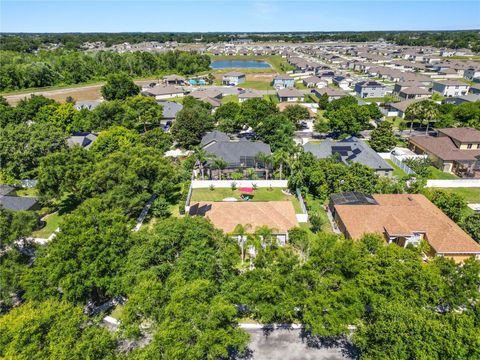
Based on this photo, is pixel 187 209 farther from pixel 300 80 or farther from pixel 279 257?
pixel 300 80

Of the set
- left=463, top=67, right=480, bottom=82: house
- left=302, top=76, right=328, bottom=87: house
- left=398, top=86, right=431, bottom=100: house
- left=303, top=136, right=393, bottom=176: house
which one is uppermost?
left=463, top=67, right=480, bottom=82: house

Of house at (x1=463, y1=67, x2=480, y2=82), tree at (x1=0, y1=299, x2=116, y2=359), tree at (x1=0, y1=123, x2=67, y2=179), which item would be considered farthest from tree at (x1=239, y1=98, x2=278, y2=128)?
house at (x1=463, y1=67, x2=480, y2=82)

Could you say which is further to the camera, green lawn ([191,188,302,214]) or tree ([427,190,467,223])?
green lawn ([191,188,302,214])

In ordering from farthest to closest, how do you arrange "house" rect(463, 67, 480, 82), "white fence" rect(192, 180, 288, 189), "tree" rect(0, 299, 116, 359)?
"house" rect(463, 67, 480, 82) → "white fence" rect(192, 180, 288, 189) → "tree" rect(0, 299, 116, 359)

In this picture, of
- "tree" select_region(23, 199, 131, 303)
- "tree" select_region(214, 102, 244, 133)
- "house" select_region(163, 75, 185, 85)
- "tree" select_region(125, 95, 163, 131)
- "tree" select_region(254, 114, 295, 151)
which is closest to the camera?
"tree" select_region(23, 199, 131, 303)

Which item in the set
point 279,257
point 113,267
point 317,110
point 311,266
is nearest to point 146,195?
point 113,267

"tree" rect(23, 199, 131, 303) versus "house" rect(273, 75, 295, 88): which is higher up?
"house" rect(273, 75, 295, 88)

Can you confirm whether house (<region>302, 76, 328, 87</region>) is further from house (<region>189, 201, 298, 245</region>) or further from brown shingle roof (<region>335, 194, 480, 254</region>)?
house (<region>189, 201, 298, 245</region>)
